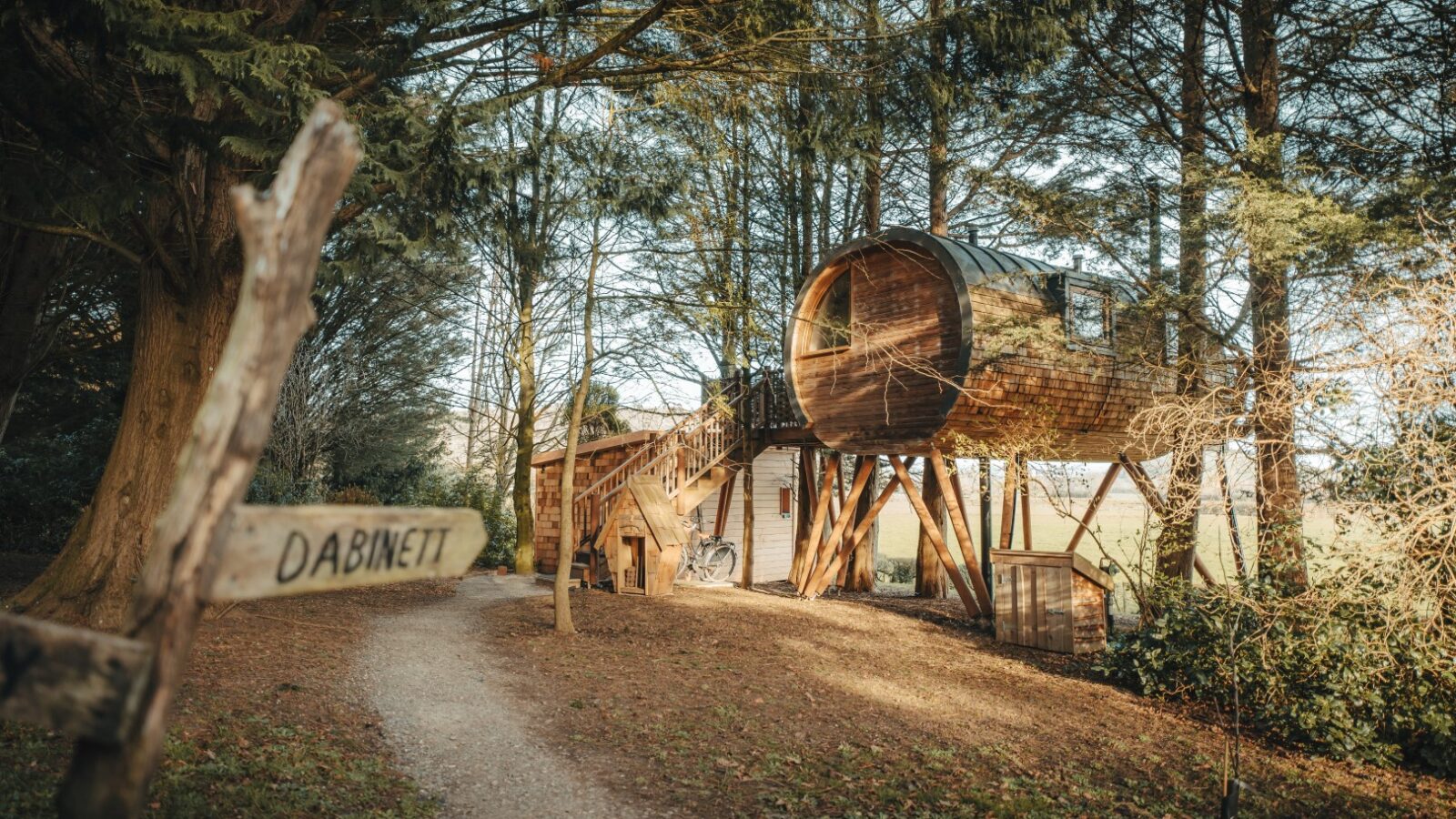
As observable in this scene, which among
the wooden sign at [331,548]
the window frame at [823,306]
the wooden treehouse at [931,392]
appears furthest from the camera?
the window frame at [823,306]

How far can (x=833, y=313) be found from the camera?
1481 cm

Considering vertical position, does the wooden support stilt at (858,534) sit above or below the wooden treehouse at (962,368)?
below

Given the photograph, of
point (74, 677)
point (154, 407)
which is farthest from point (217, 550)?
point (154, 407)

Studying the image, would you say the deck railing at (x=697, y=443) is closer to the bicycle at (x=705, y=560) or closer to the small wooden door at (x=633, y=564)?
the small wooden door at (x=633, y=564)

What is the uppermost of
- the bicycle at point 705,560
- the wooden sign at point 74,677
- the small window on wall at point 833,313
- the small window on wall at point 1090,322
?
the small window on wall at point 833,313

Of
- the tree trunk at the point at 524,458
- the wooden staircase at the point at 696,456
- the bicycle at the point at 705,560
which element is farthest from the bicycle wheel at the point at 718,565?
the tree trunk at the point at 524,458

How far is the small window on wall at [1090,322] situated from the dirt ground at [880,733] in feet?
13.5

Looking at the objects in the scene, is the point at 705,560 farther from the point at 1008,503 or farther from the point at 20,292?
the point at 20,292

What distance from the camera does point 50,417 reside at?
1545cm

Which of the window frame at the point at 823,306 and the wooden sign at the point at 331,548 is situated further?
the window frame at the point at 823,306

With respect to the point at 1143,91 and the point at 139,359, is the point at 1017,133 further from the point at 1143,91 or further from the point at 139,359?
the point at 139,359

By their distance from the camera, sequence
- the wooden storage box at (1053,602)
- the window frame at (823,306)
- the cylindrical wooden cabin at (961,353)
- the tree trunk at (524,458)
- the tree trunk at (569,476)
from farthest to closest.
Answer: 1. the tree trunk at (524,458)
2. the window frame at (823,306)
3. the cylindrical wooden cabin at (961,353)
4. the wooden storage box at (1053,602)
5. the tree trunk at (569,476)

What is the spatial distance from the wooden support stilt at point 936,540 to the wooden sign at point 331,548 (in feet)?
39.0

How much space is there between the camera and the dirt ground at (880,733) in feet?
18.2
